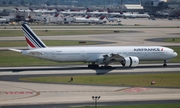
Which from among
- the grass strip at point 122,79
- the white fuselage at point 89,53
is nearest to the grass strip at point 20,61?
the white fuselage at point 89,53

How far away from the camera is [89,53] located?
Result: 83.9 m

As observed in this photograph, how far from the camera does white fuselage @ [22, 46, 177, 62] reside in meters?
82.1

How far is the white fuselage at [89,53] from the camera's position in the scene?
269ft

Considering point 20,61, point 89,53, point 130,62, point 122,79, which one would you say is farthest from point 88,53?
point 20,61

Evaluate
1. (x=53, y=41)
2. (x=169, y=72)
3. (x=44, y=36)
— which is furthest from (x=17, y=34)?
(x=169, y=72)

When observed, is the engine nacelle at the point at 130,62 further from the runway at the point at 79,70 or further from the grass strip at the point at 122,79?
the grass strip at the point at 122,79

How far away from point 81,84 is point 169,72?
63.2 ft

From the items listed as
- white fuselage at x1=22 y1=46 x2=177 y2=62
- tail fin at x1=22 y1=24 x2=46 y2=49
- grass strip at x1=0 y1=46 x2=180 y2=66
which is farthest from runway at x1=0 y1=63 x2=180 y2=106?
grass strip at x1=0 y1=46 x2=180 y2=66

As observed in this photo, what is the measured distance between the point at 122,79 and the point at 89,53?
563 inches

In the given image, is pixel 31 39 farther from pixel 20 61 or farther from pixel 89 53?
pixel 20 61

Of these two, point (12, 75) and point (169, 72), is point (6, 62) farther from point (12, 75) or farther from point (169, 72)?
point (169, 72)

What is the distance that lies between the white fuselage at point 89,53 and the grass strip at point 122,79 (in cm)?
864

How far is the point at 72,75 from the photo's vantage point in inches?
2990

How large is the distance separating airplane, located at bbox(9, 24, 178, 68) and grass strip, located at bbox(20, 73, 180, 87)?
8.16 meters
